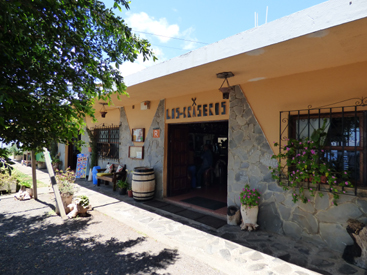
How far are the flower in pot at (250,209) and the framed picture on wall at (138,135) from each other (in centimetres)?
386

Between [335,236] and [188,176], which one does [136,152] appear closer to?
[188,176]

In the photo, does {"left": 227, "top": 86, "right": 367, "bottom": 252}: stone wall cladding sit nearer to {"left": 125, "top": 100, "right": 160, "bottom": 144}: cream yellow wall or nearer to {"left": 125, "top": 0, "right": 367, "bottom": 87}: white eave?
{"left": 125, "top": 0, "right": 367, "bottom": 87}: white eave

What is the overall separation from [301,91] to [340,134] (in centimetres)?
92

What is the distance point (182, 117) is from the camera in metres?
5.68

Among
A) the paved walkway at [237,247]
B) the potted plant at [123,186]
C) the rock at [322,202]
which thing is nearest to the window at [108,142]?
the potted plant at [123,186]

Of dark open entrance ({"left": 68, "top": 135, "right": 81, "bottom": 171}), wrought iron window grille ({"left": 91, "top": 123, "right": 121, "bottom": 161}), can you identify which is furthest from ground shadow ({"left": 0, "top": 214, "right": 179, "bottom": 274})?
dark open entrance ({"left": 68, "top": 135, "right": 81, "bottom": 171})

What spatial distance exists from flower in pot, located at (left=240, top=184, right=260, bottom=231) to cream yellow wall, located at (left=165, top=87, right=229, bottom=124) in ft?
5.50

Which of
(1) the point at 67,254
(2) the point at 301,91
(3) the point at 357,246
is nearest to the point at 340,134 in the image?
(2) the point at 301,91

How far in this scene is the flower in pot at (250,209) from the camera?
13.0 feet

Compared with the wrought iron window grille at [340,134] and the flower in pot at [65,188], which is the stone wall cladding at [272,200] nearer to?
the wrought iron window grille at [340,134]

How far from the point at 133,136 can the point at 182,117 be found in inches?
91.2

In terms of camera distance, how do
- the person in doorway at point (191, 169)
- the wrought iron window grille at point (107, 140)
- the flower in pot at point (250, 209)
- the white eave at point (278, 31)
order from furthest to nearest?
the wrought iron window grille at point (107, 140)
the person in doorway at point (191, 169)
the flower in pot at point (250, 209)
the white eave at point (278, 31)

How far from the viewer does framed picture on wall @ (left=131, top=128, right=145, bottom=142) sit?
6846 millimetres

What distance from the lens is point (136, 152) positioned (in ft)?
23.1
